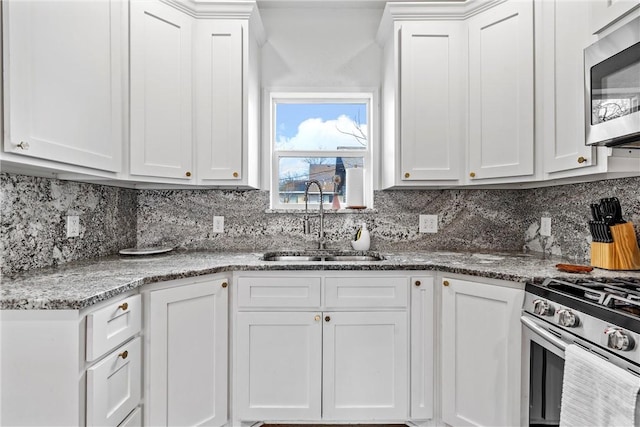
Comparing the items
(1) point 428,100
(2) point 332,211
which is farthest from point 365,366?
(1) point 428,100

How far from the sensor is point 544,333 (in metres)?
1.29

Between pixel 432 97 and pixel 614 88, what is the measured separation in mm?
933

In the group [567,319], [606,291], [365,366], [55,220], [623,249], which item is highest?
[55,220]

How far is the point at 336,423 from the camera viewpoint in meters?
1.83

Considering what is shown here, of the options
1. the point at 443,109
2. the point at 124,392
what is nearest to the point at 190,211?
the point at 124,392

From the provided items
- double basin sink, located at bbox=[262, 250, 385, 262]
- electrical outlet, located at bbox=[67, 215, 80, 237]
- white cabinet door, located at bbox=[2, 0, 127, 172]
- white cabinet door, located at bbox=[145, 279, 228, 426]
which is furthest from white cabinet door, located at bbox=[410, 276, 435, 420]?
electrical outlet, located at bbox=[67, 215, 80, 237]

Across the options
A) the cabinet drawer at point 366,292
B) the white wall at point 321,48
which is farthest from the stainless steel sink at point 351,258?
the white wall at point 321,48

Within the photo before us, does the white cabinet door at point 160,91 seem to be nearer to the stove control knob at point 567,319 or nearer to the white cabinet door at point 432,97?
the white cabinet door at point 432,97

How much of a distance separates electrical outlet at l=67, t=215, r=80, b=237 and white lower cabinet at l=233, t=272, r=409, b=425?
3.09ft

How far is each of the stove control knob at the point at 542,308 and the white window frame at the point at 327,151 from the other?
1281mm

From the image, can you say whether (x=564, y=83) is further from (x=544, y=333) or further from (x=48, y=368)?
(x=48, y=368)

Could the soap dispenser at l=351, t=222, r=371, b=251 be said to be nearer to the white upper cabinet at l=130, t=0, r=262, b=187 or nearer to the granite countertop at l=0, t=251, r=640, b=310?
the granite countertop at l=0, t=251, r=640, b=310

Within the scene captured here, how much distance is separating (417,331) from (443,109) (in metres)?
1.31

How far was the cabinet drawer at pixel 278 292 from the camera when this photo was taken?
5.65ft
